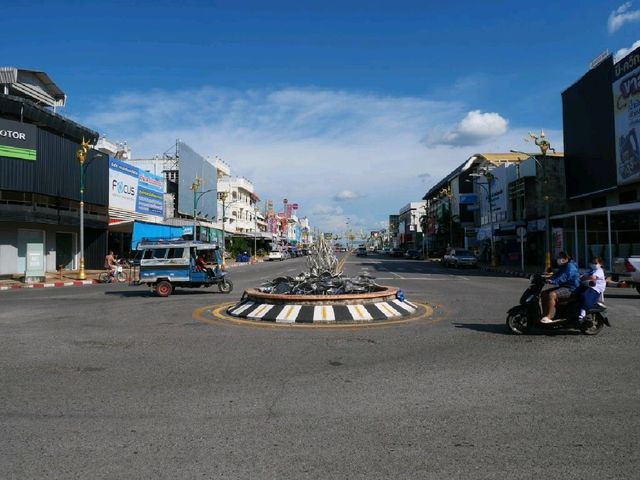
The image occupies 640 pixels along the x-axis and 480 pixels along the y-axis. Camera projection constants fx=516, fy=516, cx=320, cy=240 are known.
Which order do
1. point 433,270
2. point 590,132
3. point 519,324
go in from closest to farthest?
point 519,324 → point 590,132 → point 433,270

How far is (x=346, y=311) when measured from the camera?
1177 cm

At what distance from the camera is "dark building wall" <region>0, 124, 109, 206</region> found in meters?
30.3

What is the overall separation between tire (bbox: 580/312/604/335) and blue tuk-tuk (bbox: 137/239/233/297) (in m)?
13.3

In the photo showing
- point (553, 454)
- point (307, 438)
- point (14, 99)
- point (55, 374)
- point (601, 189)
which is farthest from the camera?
point (601, 189)

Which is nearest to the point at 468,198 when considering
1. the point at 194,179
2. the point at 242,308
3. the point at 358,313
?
the point at 194,179

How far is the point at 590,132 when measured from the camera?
3731 cm

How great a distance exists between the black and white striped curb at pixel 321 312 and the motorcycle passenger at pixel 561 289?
3.37m

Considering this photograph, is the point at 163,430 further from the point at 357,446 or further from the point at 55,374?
the point at 55,374

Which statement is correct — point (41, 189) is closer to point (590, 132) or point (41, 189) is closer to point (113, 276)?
point (113, 276)

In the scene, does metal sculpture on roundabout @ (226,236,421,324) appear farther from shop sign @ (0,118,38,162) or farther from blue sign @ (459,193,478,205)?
blue sign @ (459,193,478,205)

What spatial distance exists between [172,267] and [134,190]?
29197 millimetres

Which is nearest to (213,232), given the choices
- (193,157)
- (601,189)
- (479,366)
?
(193,157)

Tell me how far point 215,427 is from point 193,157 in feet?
204

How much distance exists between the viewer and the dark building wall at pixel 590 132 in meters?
34.7
